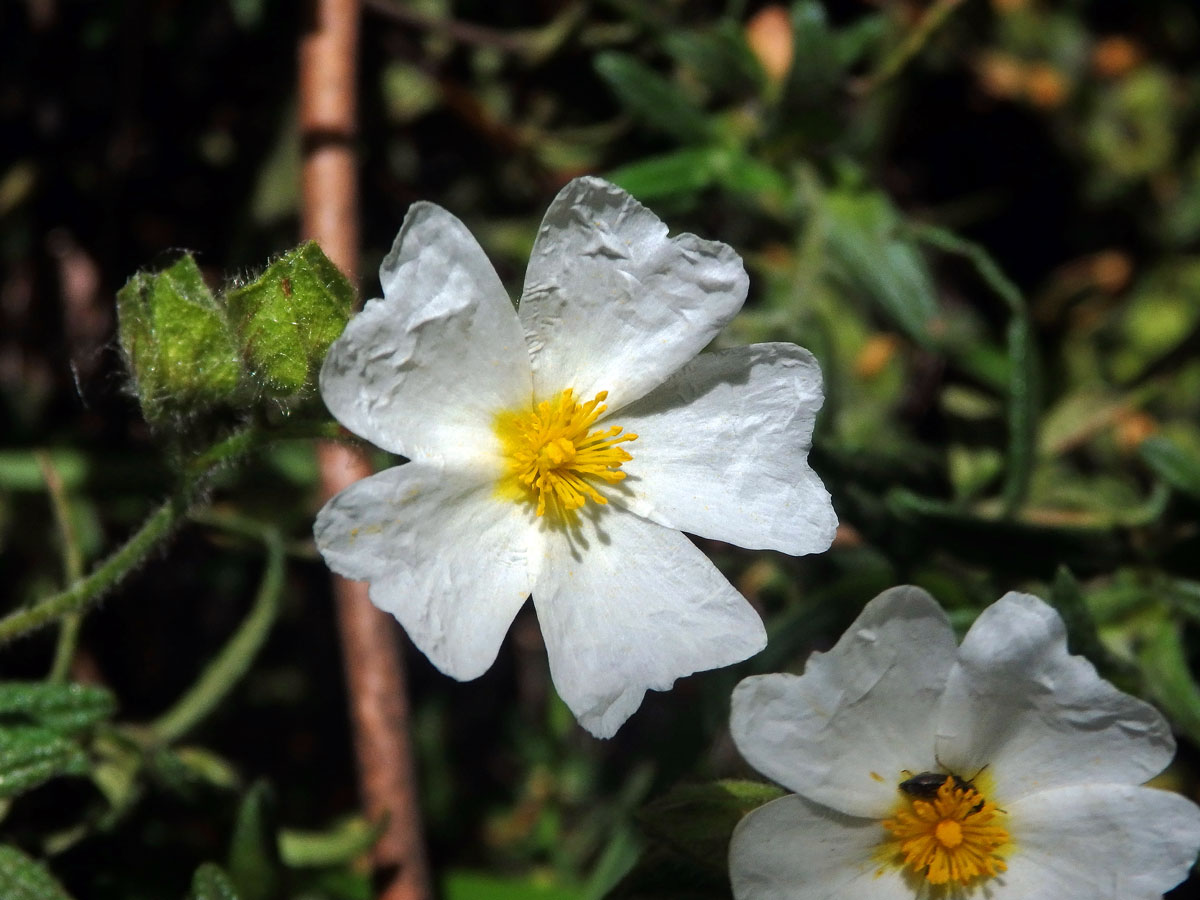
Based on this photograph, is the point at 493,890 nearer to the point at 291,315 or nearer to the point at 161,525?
the point at 161,525

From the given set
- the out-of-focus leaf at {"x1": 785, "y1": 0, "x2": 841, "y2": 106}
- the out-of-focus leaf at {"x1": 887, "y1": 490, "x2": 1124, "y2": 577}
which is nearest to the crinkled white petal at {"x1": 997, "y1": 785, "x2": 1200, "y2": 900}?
the out-of-focus leaf at {"x1": 887, "y1": 490, "x2": 1124, "y2": 577}

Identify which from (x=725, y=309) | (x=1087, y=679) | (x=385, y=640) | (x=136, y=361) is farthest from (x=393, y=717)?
(x=1087, y=679)

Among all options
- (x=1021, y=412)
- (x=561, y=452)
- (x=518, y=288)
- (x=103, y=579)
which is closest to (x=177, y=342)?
(x=103, y=579)

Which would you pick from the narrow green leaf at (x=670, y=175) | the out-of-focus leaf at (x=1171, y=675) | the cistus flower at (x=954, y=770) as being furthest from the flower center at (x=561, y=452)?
the out-of-focus leaf at (x=1171, y=675)

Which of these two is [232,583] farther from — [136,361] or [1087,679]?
[1087,679]

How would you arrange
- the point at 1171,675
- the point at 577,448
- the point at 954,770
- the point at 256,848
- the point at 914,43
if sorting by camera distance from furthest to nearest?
the point at 914,43 → the point at 1171,675 → the point at 256,848 → the point at 577,448 → the point at 954,770
